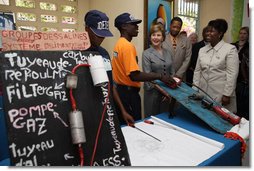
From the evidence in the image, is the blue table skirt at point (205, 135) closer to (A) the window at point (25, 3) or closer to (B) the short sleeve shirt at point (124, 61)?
(B) the short sleeve shirt at point (124, 61)

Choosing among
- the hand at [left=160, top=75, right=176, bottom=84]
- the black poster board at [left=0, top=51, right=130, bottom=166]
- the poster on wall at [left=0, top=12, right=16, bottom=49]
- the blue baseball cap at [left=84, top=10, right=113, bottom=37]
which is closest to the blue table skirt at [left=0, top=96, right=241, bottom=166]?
the hand at [left=160, top=75, right=176, bottom=84]

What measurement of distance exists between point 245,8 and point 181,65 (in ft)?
2.93

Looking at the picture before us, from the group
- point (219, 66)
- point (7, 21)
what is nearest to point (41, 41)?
point (219, 66)

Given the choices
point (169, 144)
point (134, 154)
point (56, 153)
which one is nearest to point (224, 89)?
point (169, 144)

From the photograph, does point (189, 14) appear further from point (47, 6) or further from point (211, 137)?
point (211, 137)

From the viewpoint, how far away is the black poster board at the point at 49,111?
0.58m

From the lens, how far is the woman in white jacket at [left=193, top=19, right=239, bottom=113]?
63.6 inches

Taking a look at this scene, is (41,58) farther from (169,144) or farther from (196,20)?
(196,20)

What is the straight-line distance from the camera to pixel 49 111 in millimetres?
630

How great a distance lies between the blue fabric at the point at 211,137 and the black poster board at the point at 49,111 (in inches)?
17.0

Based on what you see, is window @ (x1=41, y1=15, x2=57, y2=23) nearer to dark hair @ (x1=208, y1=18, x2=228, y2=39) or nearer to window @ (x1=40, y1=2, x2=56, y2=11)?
window @ (x1=40, y1=2, x2=56, y2=11)

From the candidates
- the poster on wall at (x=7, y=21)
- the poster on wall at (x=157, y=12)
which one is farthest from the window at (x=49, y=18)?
the poster on wall at (x=157, y=12)

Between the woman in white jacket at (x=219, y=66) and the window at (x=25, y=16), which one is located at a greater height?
the window at (x=25, y=16)

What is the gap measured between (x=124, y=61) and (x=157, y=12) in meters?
1.21
